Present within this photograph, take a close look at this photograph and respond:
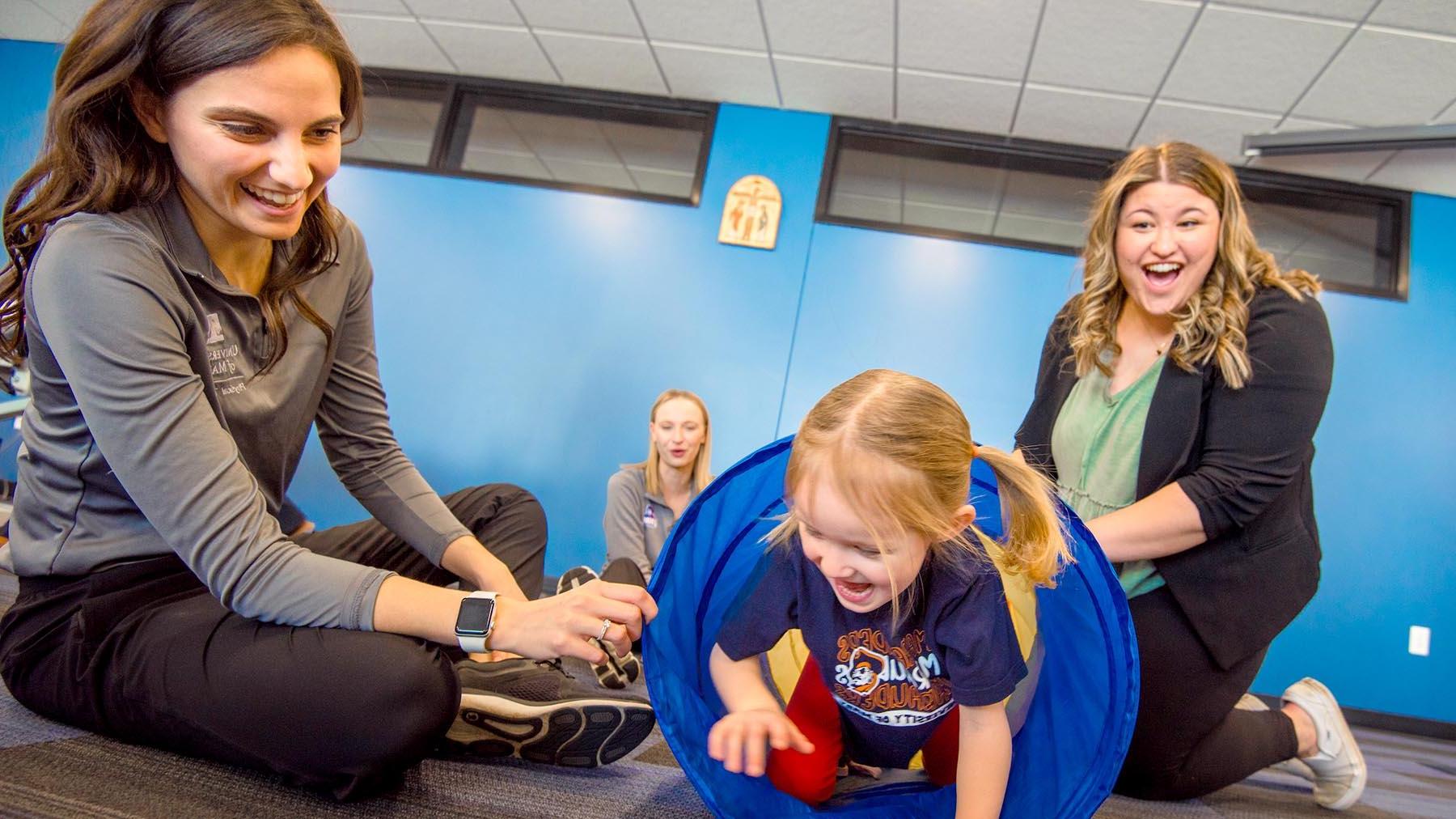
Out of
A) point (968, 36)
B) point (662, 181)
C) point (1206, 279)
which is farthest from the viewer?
point (662, 181)

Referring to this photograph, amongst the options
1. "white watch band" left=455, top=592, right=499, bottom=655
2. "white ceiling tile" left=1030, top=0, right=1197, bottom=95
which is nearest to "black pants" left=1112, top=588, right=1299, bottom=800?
"white watch band" left=455, top=592, right=499, bottom=655

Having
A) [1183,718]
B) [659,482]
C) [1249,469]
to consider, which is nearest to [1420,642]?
[1183,718]

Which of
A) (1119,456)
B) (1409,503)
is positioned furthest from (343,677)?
(1409,503)

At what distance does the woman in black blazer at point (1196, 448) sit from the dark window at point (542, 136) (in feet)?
9.52

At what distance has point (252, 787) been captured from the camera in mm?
1026

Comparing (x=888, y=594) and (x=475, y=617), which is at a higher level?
(x=888, y=594)

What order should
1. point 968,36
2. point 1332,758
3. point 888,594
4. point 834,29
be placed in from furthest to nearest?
point 834,29 → point 968,36 → point 1332,758 → point 888,594

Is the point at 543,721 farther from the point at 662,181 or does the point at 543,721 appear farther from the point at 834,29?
the point at 662,181

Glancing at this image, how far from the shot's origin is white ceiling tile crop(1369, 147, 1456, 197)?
141 inches

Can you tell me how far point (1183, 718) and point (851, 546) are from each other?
955 millimetres

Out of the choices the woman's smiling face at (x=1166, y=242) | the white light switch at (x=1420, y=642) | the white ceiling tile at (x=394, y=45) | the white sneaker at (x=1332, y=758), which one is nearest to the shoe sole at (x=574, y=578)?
the woman's smiling face at (x=1166, y=242)

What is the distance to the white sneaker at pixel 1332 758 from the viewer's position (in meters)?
1.75

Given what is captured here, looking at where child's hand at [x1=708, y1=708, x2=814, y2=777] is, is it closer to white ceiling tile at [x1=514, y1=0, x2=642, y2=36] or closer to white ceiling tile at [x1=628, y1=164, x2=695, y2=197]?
white ceiling tile at [x1=514, y1=0, x2=642, y2=36]

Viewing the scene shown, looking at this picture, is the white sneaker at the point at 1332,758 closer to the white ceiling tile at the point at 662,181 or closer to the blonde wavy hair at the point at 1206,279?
the blonde wavy hair at the point at 1206,279
